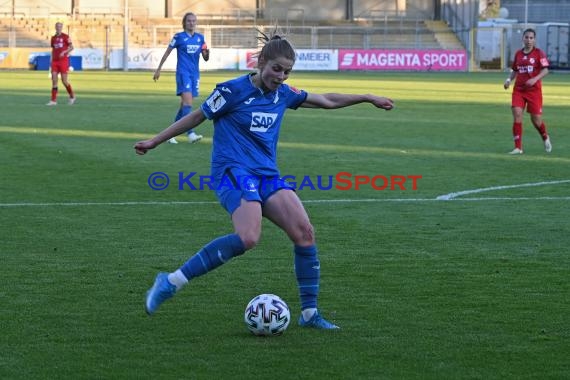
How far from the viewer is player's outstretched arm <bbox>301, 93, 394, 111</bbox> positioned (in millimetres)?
7164

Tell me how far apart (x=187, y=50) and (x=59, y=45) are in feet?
36.2

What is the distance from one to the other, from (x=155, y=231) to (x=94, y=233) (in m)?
0.55

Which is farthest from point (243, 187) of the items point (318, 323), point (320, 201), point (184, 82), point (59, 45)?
point (59, 45)

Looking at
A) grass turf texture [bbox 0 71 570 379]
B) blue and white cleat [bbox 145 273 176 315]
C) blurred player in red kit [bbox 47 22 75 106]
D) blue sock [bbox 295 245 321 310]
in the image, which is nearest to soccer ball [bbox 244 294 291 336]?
grass turf texture [bbox 0 71 570 379]

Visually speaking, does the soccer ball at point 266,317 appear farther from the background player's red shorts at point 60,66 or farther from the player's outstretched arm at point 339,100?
the background player's red shorts at point 60,66

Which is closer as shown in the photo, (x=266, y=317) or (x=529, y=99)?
(x=266, y=317)

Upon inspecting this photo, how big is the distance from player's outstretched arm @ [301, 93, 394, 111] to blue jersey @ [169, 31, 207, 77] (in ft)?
39.9

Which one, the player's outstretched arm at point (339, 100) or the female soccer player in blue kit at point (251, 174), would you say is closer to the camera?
the female soccer player in blue kit at point (251, 174)

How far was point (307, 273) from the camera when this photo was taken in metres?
6.88

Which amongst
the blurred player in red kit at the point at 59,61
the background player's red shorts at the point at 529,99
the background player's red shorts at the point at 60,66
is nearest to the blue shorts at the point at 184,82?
the background player's red shorts at the point at 529,99

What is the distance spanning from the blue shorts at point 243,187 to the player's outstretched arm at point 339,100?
0.59 metres

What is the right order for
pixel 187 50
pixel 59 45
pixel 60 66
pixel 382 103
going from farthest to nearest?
pixel 59 45 → pixel 60 66 → pixel 187 50 → pixel 382 103

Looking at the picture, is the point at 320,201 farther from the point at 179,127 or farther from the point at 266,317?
the point at 266,317

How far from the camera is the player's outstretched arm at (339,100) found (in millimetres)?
7164
